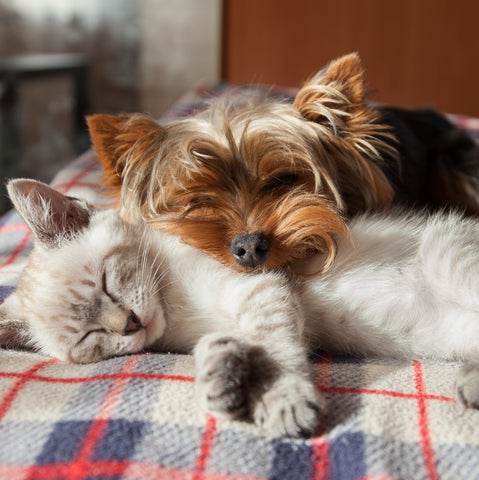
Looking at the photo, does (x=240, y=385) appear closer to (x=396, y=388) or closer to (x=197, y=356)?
(x=197, y=356)

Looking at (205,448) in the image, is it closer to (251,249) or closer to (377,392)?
(377,392)

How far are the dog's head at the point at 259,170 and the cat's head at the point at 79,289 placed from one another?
143mm

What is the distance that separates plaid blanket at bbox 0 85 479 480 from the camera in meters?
1.00

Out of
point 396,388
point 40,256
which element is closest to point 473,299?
point 396,388

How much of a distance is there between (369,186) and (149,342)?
755mm

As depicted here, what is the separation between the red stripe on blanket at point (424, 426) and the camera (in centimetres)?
100

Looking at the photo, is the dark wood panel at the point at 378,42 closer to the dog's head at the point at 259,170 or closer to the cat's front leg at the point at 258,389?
the dog's head at the point at 259,170

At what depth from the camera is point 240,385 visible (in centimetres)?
113

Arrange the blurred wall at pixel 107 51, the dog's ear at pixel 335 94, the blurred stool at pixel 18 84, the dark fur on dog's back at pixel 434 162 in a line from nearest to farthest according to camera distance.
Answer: the dog's ear at pixel 335 94 < the dark fur on dog's back at pixel 434 162 < the blurred stool at pixel 18 84 < the blurred wall at pixel 107 51

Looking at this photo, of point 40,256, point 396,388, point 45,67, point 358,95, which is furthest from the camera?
point 45,67

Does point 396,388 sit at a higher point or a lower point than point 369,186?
lower

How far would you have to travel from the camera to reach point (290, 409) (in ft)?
3.55

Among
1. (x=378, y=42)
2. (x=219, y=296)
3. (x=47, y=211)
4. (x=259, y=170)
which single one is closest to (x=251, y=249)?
(x=219, y=296)

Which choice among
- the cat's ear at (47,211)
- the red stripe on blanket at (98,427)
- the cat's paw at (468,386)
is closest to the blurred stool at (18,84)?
the cat's ear at (47,211)
